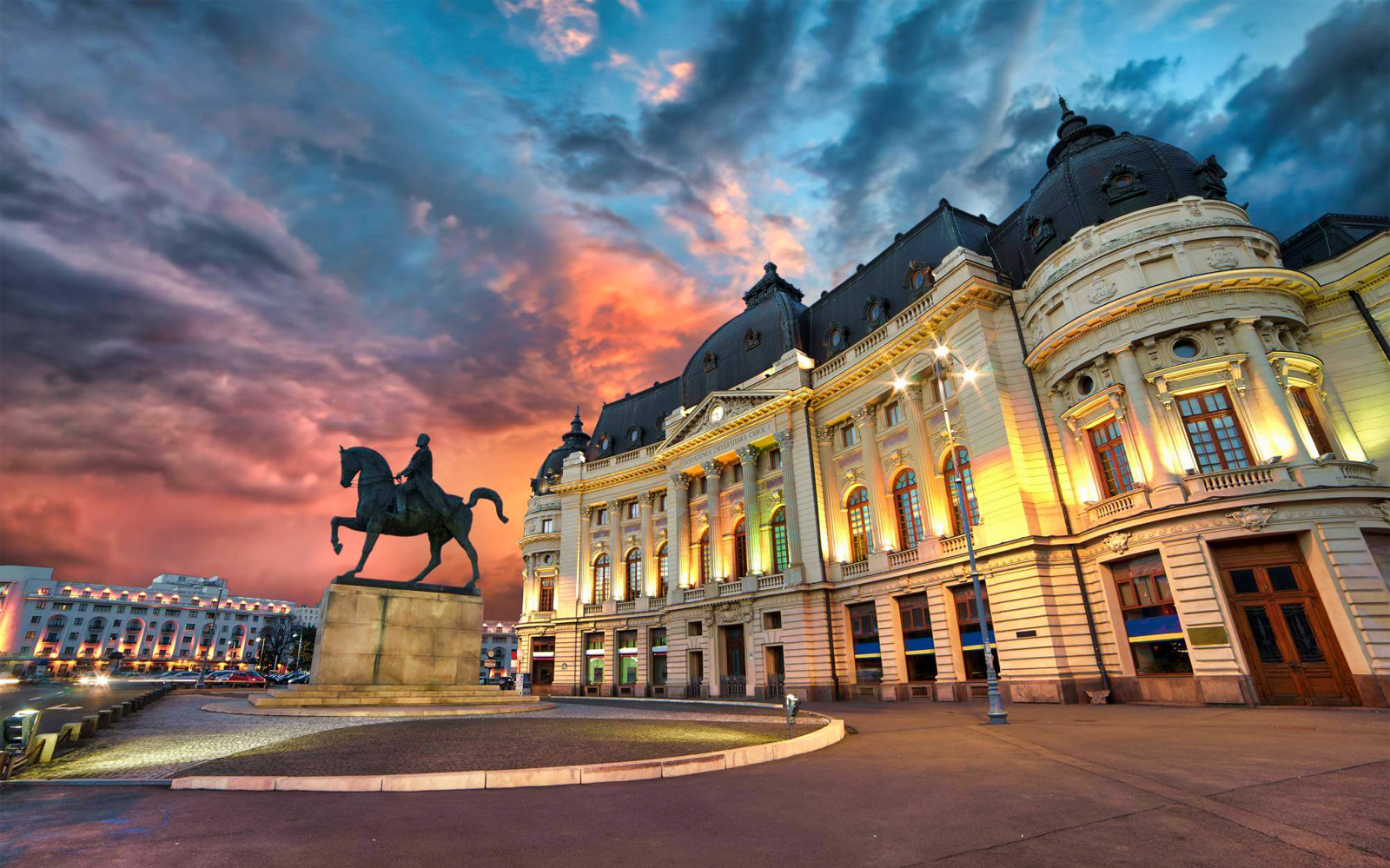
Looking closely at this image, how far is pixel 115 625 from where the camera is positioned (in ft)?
531

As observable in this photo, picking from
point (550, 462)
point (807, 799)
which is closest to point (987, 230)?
point (807, 799)

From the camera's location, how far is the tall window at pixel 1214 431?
913 inches

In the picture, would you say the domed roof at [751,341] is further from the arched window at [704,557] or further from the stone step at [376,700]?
the stone step at [376,700]

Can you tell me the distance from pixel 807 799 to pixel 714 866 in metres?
2.96

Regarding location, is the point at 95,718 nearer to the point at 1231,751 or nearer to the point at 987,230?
the point at 1231,751

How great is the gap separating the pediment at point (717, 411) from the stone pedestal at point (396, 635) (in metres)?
24.8

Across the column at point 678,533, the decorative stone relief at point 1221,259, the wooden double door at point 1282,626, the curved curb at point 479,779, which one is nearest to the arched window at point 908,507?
the wooden double door at point 1282,626

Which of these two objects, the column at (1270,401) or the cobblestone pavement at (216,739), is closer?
the cobblestone pavement at (216,739)

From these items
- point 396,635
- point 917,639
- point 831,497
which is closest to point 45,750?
point 396,635

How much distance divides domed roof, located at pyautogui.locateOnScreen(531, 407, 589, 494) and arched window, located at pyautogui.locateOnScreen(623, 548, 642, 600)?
16.9 meters

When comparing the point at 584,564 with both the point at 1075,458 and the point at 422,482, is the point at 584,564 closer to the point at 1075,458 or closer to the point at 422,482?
A: the point at 422,482

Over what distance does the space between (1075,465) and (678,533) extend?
1078 inches

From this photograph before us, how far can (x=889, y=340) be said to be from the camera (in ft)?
113

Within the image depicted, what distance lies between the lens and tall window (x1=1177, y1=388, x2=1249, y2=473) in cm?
2319
